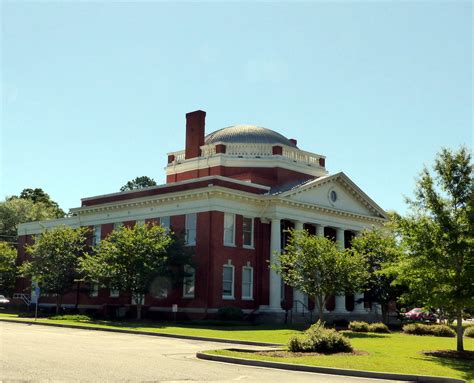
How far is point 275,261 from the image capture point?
43.7 m

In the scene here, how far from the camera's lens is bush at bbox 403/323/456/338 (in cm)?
3412

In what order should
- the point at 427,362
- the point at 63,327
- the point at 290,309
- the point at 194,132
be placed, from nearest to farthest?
the point at 427,362 < the point at 63,327 < the point at 290,309 < the point at 194,132

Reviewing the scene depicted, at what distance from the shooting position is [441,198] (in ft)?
73.6

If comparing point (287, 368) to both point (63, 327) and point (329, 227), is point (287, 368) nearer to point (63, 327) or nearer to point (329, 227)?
point (63, 327)

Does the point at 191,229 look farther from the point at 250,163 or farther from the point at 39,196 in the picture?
the point at 39,196

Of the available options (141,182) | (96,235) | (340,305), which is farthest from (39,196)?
(340,305)

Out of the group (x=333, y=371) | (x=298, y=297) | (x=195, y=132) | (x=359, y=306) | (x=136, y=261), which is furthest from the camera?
(x=195, y=132)

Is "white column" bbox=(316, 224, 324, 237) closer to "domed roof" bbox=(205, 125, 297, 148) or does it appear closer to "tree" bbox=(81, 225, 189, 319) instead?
"domed roof" bbox=(205, 125, 297, 148)

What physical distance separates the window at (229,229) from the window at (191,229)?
7.31 feet

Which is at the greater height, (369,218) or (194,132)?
(194,132)

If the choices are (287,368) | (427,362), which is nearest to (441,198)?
(427,362)

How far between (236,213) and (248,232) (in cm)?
231

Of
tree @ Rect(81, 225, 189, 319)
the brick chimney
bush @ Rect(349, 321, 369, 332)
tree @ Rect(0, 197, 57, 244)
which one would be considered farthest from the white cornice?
tree @ Rect(0, 197, 57, 244)

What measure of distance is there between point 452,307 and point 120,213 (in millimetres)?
32500
